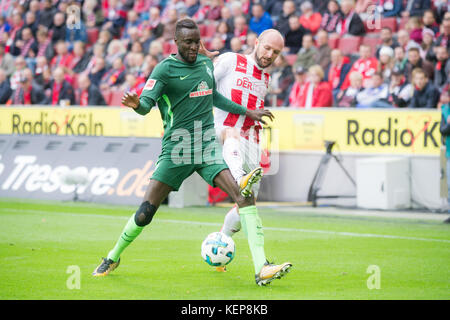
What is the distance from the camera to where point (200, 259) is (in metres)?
9.55

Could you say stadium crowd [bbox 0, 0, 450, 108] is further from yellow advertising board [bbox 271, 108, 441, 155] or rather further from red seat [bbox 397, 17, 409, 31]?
yellow advertising board [bbox 271, 108, 441, 155]

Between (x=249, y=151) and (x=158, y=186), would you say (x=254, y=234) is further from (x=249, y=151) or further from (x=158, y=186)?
(x=249, y=151)

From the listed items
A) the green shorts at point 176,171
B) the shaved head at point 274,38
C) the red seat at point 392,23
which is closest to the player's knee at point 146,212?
the green shorts at point 176,171

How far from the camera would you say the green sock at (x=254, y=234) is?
306 inches

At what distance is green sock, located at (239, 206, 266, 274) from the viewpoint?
7.76m

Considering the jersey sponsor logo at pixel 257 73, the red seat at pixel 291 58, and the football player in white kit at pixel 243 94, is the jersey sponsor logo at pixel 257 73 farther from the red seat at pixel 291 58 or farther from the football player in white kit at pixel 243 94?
the red seat at pixel 291 58

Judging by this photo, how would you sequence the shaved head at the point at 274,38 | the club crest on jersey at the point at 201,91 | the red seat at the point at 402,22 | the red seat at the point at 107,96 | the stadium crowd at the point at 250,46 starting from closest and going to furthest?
the club crest on jersey at the point at 201,91
the shaved head at the point at 274,38
the stadium crowd at the point at 250,46
the red seat at the point at 402,22
the red seat at the point at 107,96

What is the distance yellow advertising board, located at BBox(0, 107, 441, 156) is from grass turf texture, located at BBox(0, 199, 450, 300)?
1.92 m

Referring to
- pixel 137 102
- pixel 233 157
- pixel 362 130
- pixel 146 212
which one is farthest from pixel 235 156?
pixel 362 130

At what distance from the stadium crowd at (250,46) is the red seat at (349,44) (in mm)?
26

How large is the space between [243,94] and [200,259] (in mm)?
1969

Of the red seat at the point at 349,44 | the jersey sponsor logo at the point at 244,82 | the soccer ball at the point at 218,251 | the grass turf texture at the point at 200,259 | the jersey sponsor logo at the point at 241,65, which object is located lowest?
the grass turf texture at the point at 200,259
